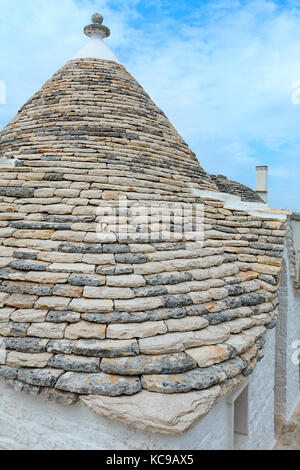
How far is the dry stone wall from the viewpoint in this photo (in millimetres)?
2568

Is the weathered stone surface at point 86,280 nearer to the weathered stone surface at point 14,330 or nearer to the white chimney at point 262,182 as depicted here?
the weathered stone surface at point 14,330

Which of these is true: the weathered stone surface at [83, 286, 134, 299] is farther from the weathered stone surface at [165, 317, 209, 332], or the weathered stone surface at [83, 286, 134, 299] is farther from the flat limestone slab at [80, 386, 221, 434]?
the flat limestone slab at [80, 386, 221, 434]

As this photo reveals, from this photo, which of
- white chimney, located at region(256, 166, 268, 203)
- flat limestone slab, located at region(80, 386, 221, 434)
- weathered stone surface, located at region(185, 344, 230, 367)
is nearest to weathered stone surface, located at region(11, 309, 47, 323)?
flat limestone slab, located at region(80, 386, 221, 434)

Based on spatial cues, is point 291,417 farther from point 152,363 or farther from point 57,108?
point 57,108

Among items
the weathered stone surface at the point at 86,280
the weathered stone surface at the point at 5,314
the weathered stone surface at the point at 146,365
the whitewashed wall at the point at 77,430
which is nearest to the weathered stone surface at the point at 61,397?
the whitewashed wall at the point at 77,430

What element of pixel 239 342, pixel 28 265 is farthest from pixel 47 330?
pixel 239 342

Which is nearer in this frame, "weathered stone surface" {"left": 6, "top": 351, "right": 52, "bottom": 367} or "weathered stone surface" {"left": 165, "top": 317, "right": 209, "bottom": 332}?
"weathered stone surface" {"left": 6, "top": 351, "right": 52, "bottom": 367}

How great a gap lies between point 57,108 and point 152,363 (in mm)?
4139

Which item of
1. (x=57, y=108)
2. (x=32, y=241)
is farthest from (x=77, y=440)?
(x=57, y=108)

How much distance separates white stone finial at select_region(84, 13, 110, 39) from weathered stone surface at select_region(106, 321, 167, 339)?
5.73 meters

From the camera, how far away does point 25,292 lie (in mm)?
2975

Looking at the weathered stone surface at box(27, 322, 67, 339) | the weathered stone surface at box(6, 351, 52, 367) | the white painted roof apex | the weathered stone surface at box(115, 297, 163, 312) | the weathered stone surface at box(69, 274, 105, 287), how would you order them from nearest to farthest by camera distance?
the weathered stone surface at box(6, 351, 52, 367)
the weathered stone surface at box(27, 322, 67, 339)
the weathered stone surface at box(115, 297, 163, 312)
the weathered stone surface at box(69, 274, 105, 287)
the white painted roof apex

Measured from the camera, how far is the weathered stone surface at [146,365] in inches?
97.1

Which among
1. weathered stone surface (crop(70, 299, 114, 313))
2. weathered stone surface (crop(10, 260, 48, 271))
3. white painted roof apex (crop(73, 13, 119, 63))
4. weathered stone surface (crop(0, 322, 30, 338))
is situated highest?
white painted roof apex (crop(73, 13, 119, 63))
